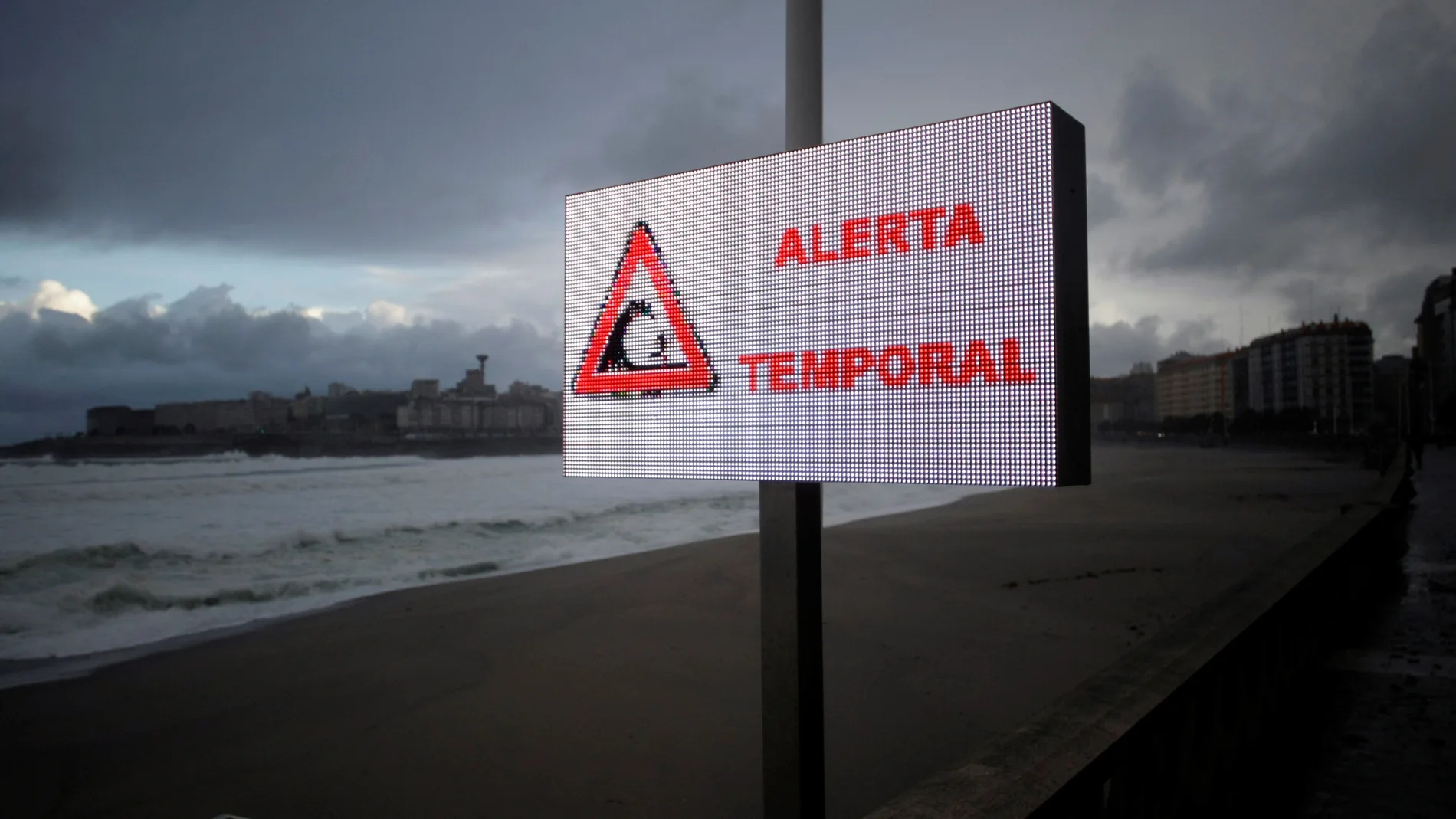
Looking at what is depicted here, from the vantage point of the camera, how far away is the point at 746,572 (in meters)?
13.8

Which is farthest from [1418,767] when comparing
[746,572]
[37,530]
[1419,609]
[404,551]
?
[37,530]

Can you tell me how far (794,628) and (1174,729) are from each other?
4.97 feet

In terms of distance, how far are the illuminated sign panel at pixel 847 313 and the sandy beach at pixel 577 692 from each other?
3.41 meters

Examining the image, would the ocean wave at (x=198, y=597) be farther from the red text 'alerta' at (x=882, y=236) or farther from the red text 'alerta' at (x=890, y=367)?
the red text 'alerta' at (x=882, y=236)

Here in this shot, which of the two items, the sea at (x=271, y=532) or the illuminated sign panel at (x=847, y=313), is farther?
the sea at (x=271, y=532)

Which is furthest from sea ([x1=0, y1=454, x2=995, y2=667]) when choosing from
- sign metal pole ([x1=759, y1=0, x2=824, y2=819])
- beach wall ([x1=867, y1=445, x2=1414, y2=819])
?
sign metal pole ([x1=759, y1=0, x2=824, y2=819])

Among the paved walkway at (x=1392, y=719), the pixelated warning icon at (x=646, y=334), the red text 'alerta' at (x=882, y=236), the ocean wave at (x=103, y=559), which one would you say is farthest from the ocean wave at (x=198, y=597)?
the red text 'alerta' at (x=882, y=236)

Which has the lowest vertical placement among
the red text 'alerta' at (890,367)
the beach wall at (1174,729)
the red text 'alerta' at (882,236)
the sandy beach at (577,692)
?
the sandy beach at (577,692)

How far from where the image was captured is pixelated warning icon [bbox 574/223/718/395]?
2.78 metres

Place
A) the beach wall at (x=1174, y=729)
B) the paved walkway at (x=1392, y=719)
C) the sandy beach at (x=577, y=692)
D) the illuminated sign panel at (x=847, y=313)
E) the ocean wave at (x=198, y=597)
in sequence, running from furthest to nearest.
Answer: the ocean wave at (x=198, y=597)
the sandy beach at (x=577, y=692)
the paved walkway at (x=1392, y=719)
the beach wall at (x=1174, y=729)
the illuminated sign panel at (x=847, y=313)

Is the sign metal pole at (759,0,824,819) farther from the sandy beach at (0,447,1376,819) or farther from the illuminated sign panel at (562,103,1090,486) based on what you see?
the sandy beach at (0,447,1376,819)

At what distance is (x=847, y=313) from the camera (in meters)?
2.52

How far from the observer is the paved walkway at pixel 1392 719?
3.99 meters

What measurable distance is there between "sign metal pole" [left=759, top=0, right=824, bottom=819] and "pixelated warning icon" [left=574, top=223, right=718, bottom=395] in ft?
1.54
